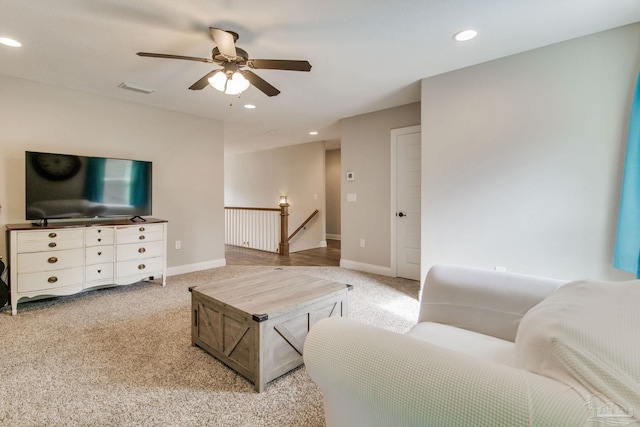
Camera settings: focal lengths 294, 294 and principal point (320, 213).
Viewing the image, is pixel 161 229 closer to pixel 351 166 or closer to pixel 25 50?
pixel 25 50

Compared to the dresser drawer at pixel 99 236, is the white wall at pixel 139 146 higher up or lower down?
higher up

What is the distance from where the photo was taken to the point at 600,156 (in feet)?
7.30

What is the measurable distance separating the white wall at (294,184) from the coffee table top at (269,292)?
429 cm

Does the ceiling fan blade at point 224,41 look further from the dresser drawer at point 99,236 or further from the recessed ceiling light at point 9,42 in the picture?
the dresser drawer at point 99,236

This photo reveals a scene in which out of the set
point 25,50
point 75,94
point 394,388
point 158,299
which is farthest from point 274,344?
point 75,94

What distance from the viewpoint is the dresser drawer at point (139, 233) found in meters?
3.27

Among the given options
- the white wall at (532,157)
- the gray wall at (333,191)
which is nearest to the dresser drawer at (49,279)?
the white wall at (532,157)

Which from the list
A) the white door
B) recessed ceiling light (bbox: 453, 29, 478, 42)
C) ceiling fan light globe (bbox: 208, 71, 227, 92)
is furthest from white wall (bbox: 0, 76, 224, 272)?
recessed ceiling light (bbox: 453, 29, 478, 42)

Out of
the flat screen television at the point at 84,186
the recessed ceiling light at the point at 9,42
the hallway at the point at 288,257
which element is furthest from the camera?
the hallway at the point at 288,257

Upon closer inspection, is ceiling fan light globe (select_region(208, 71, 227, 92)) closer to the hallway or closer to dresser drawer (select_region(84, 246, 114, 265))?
dresser drawer (select_region(84, 246, 114, 265))

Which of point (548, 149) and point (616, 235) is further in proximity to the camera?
point (548, 149)

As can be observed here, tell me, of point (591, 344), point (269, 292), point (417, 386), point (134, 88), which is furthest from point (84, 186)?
point (591, 344)

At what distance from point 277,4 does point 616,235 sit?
2.88 meters

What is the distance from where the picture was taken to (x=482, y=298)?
4.83ft
